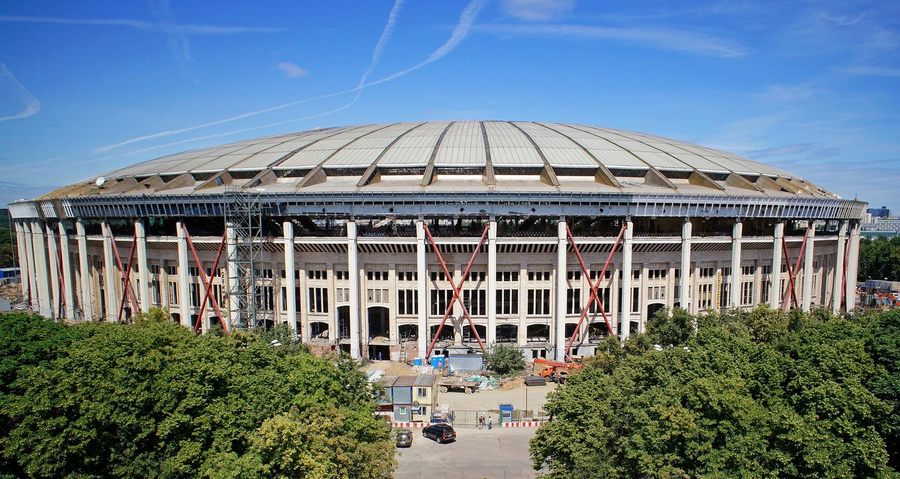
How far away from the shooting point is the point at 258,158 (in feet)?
172

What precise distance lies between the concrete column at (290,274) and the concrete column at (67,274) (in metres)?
29.9

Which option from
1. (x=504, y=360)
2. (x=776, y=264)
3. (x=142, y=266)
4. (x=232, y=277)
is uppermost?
(x=142, y=266)

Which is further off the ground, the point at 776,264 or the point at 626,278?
the point at 776,264

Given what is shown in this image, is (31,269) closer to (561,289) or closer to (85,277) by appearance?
(85,277)

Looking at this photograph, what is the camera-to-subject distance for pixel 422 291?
4403cm

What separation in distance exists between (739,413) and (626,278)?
2794cm

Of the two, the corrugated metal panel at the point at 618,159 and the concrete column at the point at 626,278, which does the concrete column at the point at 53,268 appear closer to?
the corrugated metal panel at the point at 618,159

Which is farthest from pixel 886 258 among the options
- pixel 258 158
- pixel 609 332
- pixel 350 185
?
pixel 258 158

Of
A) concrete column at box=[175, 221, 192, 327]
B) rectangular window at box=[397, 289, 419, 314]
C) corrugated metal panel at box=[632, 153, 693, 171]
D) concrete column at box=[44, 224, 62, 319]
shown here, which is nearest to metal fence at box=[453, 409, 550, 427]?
rectangular window at box=[397, 289, 419, 314]

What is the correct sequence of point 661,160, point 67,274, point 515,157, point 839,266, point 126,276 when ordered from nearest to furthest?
point 515,157 < point 661,160 < point 126,276 < point 839,266 < point 67,274

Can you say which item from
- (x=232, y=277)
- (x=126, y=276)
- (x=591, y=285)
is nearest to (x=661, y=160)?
(x=591, y=285)

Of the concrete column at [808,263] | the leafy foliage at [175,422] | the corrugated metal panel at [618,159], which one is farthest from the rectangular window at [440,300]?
the concrete column at [808,263]

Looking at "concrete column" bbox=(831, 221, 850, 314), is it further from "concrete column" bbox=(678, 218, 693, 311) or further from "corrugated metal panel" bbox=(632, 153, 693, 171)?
"concrete column" bbox=(678, 218, 693, 311)

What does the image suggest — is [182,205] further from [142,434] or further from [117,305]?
[142,434]
